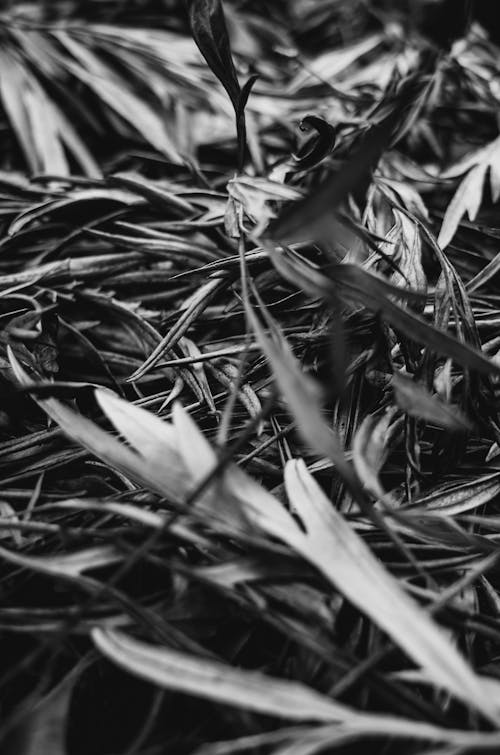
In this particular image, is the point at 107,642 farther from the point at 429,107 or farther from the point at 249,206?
the point at 429,107

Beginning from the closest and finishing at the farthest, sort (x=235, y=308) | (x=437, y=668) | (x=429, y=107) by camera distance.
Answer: (x=437, y=668), (x=235, y=308), (x=429, y=107)

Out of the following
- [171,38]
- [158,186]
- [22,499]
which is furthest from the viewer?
[171,38]

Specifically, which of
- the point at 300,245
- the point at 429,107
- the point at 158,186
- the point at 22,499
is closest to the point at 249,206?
the point at 300,245

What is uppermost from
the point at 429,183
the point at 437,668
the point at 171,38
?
the point at 171,38

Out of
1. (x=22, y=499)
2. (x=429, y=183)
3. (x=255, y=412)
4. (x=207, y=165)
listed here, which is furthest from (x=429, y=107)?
(x=22, y=499)

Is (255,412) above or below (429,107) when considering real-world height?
below

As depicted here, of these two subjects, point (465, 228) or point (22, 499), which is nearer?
point (22, 499)
